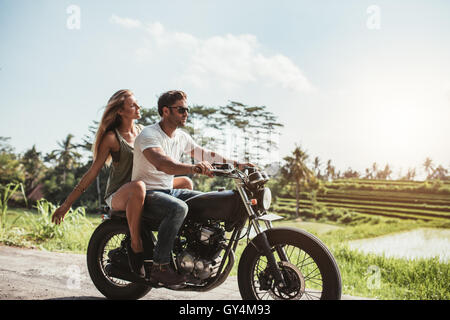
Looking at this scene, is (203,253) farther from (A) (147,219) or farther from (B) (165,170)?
(B) (165,170)

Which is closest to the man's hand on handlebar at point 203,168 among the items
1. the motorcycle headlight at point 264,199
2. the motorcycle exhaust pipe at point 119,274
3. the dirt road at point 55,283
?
the motorcycle headlight at point 264,199

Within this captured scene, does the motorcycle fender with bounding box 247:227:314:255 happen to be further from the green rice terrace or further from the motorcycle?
the green rice terrace

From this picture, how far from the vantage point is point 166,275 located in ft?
10.3

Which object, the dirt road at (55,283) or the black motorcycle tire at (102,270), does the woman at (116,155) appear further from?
the dirt road at (55,283)

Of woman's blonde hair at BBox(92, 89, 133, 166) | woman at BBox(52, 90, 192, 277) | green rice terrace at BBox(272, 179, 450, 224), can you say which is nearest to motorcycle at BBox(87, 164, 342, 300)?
woman at BBox(52, 90, 192, 277)

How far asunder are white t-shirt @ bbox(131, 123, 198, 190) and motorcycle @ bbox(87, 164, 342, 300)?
0.33 meters

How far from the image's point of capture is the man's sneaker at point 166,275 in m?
3.14

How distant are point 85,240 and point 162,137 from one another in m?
6.25

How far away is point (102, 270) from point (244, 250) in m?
1.61

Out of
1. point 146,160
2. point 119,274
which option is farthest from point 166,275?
point 146,160

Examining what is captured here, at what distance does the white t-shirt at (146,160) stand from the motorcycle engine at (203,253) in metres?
0.53

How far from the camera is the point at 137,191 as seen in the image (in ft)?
10.7
